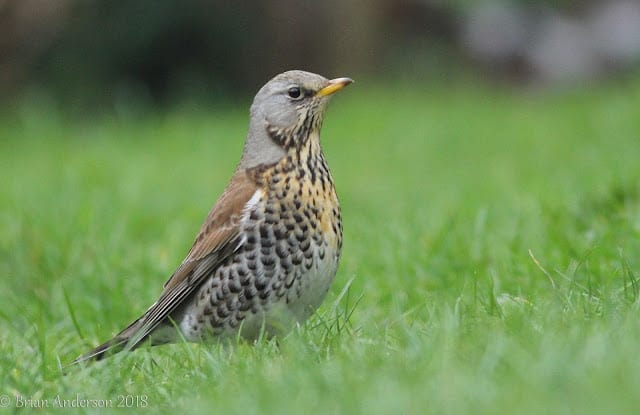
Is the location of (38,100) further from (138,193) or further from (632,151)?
(632,151)

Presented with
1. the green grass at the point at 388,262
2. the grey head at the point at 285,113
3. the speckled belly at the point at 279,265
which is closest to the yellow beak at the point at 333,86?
the grey head at the point at 285,113

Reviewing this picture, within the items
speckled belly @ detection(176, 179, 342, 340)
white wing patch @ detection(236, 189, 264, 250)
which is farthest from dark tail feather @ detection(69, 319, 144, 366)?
white wing patch @ detection(236, 189, 264, 250)

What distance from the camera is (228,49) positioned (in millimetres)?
15797

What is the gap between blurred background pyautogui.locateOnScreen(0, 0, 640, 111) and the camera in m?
15.0

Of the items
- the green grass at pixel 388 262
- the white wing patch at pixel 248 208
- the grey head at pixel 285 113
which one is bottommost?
the green grass at pixel 388 262

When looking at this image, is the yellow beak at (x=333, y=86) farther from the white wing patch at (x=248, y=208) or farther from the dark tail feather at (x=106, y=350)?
the dark tail feather at (x=106, y=350)

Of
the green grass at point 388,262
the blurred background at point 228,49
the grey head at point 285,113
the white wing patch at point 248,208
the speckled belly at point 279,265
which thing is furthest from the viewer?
the blurred background at point 228,49

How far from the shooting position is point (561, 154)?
9.28m

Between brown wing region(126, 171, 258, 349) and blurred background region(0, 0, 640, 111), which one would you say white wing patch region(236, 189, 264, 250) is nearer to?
brown wing region(126, 171, 258, 349)

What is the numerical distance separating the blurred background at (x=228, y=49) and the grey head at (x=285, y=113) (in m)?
9.22

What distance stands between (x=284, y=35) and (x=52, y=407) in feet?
41.1

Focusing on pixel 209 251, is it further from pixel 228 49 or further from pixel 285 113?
pixel 228 49

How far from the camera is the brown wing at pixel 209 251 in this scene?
4.61 metres

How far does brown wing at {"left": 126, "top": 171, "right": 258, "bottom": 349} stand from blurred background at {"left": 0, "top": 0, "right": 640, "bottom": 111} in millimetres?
9557
